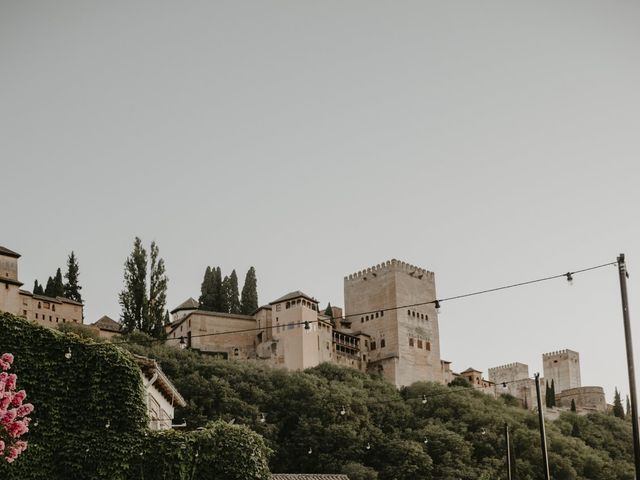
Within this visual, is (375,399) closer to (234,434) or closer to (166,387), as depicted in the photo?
(166,387)

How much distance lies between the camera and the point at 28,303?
68.4m

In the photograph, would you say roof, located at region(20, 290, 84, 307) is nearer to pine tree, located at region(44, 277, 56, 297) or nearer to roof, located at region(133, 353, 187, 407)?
pine tree, located at region(44, 277, 56, 297)

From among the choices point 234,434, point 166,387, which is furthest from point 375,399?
point 234,434

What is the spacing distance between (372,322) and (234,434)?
69952 millimetres

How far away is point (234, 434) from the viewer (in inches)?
904

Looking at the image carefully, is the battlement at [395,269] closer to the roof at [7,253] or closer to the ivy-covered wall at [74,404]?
the roof at [7,253]

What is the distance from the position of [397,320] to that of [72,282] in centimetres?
3410

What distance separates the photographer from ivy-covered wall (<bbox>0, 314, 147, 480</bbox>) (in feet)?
64.6

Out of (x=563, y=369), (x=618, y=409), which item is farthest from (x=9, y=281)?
(x=563, y=369)

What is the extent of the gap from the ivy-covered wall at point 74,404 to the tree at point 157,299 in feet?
163

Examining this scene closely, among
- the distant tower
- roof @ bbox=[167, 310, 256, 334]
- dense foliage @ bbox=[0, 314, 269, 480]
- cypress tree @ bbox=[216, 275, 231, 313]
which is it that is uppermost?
cypress tree @ bbox=[216, 275, 231, 313]

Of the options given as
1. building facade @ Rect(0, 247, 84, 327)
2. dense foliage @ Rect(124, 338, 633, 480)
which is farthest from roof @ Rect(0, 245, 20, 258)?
dense foliage @ Rect(124, 338, 633, 480)

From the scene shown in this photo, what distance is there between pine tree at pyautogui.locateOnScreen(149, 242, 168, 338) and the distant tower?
3142 inches

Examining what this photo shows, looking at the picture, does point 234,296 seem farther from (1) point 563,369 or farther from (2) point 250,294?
(1) point 563,369
